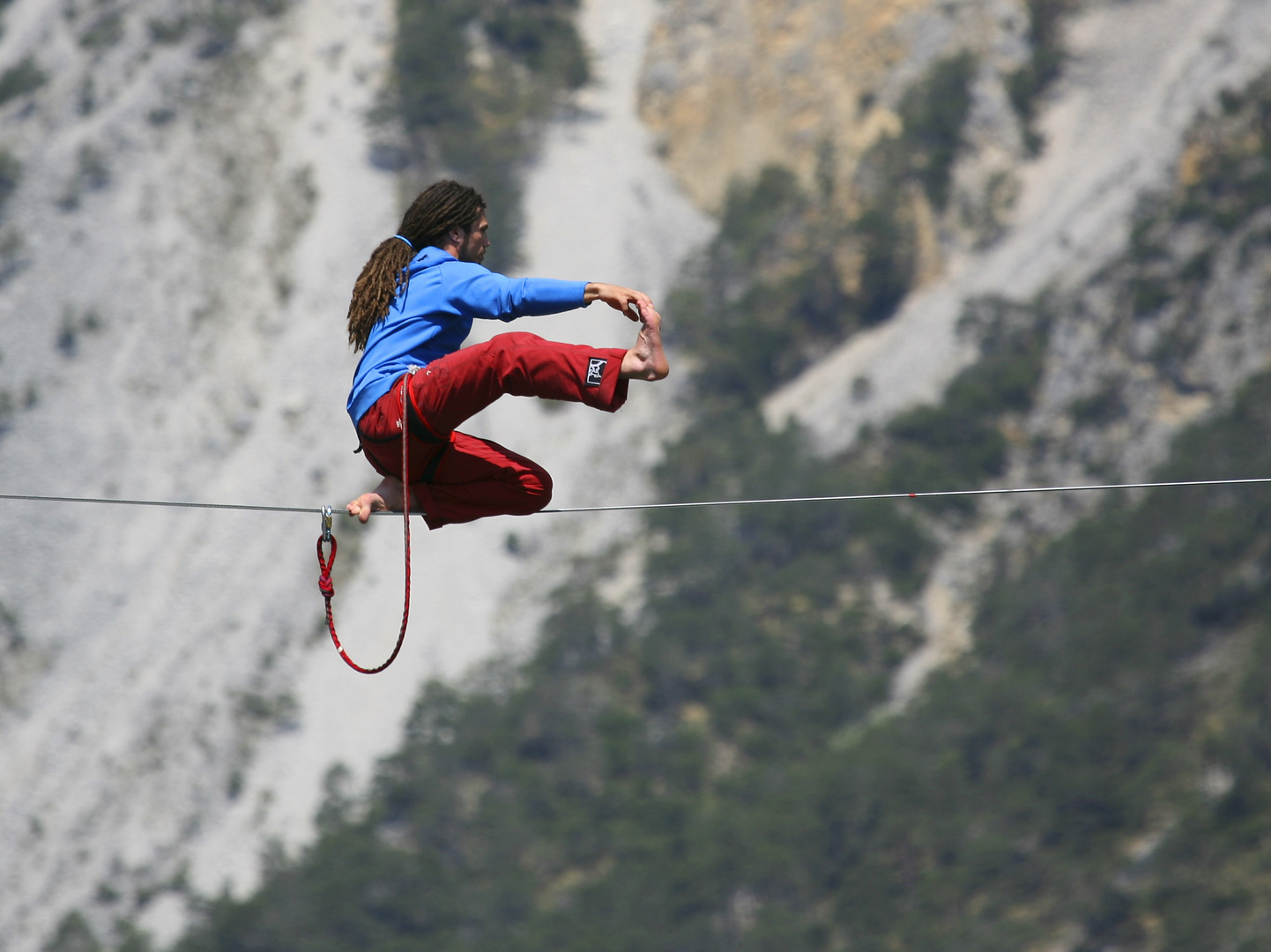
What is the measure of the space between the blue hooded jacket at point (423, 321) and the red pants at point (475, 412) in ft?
0.27

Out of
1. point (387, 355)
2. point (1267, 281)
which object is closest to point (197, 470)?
point (1267, 281)

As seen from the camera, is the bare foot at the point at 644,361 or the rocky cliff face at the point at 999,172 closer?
the bare foot at the point at 644,361

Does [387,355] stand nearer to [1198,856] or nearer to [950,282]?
[1198,856]

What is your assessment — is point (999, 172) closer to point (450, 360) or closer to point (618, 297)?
point (450, 360)

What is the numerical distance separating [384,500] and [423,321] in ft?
3.00

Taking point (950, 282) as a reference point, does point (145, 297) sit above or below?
below

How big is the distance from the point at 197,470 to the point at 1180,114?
2529 centimetres

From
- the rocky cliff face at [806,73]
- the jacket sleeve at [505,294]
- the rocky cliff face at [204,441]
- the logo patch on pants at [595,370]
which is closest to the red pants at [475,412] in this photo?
the logo patch on pants at [595,370]

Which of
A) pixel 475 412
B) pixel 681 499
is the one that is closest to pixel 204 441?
pixel 681 499

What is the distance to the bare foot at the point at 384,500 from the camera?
7.43 meters

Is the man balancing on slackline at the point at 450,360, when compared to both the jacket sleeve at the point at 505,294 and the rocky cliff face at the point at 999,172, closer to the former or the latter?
the jacket sleeve at the point at 505,294

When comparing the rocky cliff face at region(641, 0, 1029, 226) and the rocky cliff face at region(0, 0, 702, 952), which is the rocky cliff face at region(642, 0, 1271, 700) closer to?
the rocky cliff face at region(641, 0, 1029, 226)

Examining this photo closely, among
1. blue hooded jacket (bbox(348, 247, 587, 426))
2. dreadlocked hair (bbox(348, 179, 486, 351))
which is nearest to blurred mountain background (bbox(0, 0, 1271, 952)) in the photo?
blue hooded jacket (bbox(348, 247, 587, 426))

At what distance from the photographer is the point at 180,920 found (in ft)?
118
